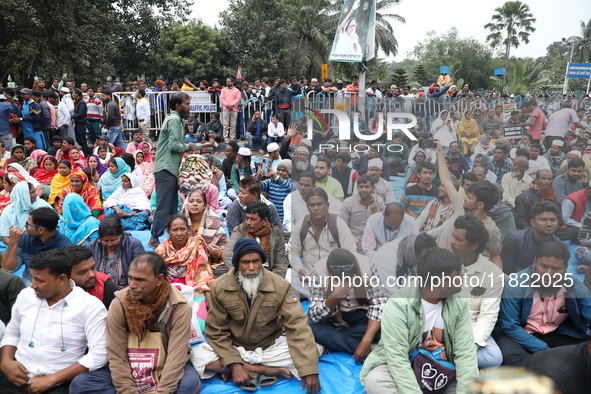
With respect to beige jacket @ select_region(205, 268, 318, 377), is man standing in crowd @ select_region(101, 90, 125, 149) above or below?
above

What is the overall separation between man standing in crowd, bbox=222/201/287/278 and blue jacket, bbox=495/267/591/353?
1668 mm

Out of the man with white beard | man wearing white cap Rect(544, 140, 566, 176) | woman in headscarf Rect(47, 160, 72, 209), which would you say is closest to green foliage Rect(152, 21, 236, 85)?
woman in headscarf Rect(47, 160, 72, 209)

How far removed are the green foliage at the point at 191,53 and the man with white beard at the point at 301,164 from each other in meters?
16.7

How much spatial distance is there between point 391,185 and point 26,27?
1425cm

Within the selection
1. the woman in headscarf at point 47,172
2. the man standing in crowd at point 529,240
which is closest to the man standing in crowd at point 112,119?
the woman in headscarf at point 47,172

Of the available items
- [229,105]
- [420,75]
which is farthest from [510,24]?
[229,105]

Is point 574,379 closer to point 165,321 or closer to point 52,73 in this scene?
point 165,321

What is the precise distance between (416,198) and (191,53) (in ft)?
59.6

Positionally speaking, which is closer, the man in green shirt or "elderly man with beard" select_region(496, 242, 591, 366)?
"elderly man with beard" select_region(496, 242, 591, 366)

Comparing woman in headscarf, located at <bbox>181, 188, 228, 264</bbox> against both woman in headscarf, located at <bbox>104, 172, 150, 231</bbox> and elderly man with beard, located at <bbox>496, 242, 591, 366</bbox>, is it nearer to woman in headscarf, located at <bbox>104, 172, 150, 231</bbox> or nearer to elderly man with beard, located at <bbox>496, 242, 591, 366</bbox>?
woman in headscarf, located at <bbox>104, 172, 150, 231</bbox>

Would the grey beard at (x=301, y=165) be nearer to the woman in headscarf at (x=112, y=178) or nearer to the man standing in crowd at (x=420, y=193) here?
Answer: the man standing in crowd at (x=420, y=193)

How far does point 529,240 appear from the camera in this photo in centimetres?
339

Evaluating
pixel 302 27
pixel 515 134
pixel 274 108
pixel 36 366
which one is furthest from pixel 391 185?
pixel 302 27

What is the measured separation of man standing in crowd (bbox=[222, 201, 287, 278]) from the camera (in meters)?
3.73
